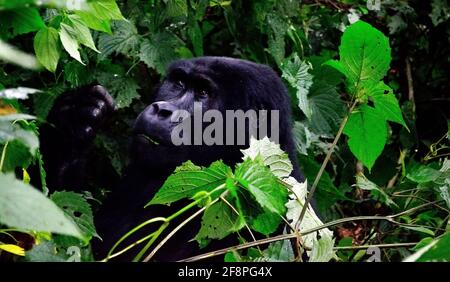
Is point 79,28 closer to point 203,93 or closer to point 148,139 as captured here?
point 148,139

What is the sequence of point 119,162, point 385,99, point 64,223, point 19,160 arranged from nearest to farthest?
point 64,223 < point 19,160 < point 385,99 < point 119,162

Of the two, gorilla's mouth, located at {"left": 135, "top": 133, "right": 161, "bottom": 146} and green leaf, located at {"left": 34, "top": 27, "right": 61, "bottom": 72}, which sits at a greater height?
green leaf, located at {"left": 34, "top": 27, "right": 61, "bottom": 72}

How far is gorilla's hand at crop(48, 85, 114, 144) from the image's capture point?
108 inches

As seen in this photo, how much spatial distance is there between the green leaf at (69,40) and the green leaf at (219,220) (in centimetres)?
66

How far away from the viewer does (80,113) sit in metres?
2.76

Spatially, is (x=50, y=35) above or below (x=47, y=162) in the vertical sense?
above

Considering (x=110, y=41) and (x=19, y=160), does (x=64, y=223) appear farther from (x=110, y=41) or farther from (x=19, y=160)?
(x=110, y=41)

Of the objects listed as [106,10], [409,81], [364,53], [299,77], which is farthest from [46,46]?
[409,81]

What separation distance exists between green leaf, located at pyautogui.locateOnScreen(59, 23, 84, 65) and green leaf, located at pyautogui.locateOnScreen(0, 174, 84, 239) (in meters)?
1.05

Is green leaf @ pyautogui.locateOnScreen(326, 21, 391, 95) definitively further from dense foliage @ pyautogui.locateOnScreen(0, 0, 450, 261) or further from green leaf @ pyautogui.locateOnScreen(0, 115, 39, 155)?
green leaf @ pyautogui.locateOnScreen(0, 115, 39, 155)

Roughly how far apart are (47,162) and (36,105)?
29 centimetres

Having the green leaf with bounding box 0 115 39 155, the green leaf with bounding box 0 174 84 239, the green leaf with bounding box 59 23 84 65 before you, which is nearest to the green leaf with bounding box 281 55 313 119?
the green leaf with bounding box 59 23 84 65

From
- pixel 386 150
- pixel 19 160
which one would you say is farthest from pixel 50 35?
pixel 386 150

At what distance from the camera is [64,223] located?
2.78 feet
